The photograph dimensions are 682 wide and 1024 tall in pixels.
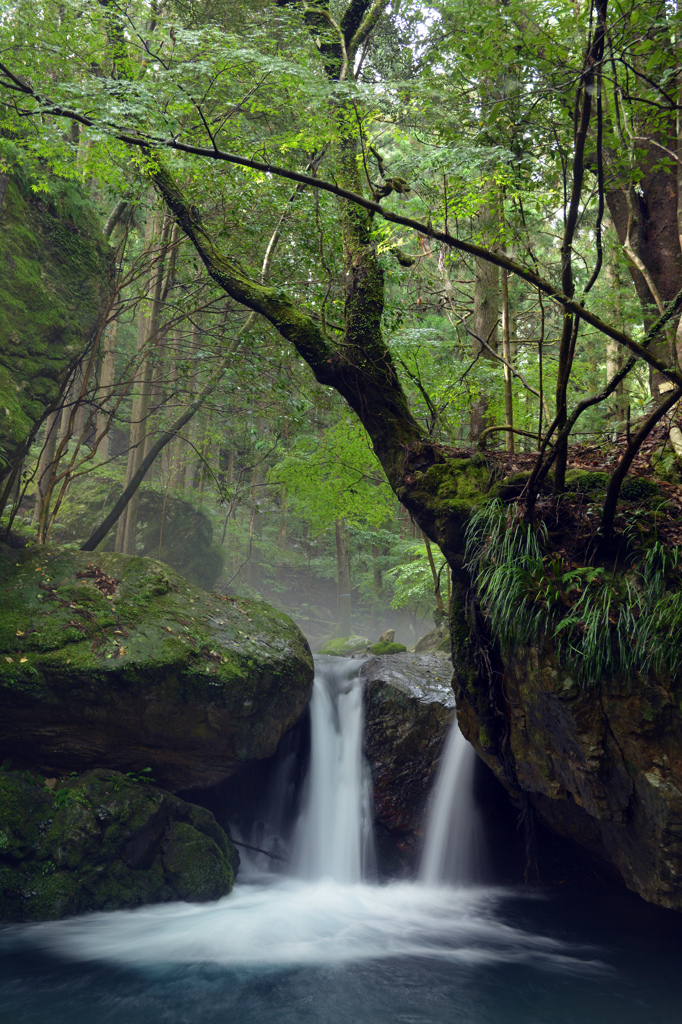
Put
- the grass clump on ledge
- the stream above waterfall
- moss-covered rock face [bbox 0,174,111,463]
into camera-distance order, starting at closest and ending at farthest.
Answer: the grass clump on ledge
the stream above waterfall
moss-covered rock face [bbox 0,174,111,463]

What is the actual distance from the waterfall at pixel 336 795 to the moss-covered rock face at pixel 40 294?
5.27m

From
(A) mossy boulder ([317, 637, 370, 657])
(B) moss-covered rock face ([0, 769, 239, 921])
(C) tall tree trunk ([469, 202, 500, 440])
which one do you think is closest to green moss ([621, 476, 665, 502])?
(C) tall tree trunk ([469, 202, 500, 440])

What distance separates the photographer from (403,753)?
7223 mm

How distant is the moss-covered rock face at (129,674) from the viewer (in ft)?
18.9

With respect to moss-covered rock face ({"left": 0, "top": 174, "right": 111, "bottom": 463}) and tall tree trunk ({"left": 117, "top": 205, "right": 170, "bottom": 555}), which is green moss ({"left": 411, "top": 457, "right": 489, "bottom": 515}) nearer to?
moss-covered rock face ({"left": 0, "top": 174, "right": 111, "bottom": 463})

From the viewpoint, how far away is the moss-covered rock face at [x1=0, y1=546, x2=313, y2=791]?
5746mm

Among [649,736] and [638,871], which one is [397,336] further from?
[638,871]

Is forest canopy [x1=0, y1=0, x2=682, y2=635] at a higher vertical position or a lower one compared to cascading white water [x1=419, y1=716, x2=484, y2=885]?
higher

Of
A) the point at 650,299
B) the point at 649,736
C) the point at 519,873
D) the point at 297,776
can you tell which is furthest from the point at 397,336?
the point at 519,873

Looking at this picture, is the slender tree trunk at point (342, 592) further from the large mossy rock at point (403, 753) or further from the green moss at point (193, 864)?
the green moss at point (193, 864)

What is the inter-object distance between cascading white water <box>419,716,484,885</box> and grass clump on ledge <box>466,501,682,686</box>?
286 cm

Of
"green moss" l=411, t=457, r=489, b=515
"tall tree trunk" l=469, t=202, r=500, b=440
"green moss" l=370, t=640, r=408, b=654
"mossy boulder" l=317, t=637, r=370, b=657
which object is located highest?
"tall tree trunk" l=469, t=202, r=500, b=440

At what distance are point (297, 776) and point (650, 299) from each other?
7.67m

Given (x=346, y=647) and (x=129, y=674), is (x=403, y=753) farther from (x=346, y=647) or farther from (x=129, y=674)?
(x=346, y=647)
